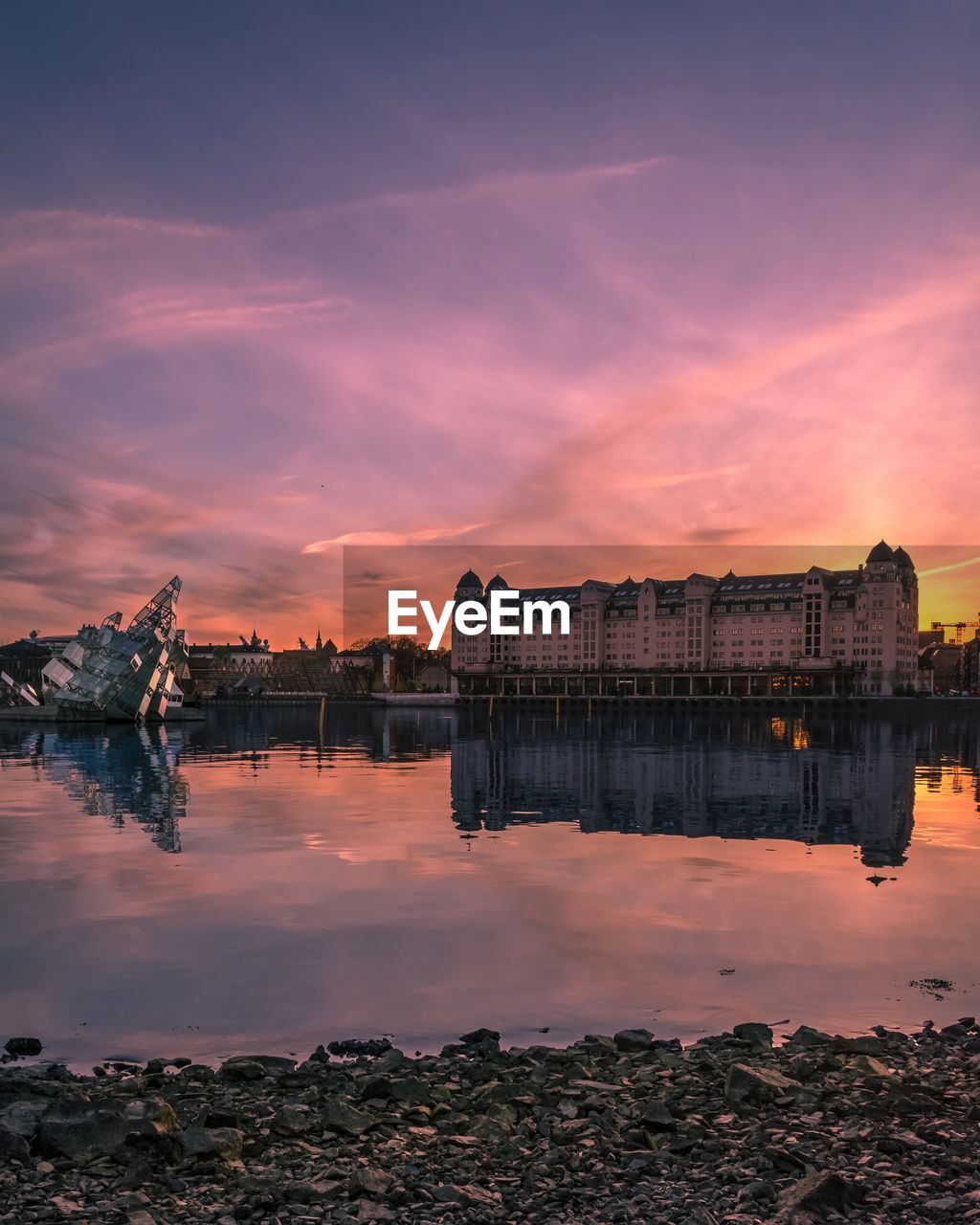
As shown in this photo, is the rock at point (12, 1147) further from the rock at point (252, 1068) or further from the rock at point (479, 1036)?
the rock at point (479, 1036)

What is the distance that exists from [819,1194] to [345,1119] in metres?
4.86

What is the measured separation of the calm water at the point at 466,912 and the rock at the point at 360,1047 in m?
0.46

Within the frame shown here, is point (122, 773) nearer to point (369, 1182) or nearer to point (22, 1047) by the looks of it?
point (22, 1047)

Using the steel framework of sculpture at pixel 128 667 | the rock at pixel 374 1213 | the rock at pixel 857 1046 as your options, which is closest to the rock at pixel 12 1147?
the rock at pixel 374 1213

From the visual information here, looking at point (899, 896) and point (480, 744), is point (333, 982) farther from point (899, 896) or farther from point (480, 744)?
point (480, 744)

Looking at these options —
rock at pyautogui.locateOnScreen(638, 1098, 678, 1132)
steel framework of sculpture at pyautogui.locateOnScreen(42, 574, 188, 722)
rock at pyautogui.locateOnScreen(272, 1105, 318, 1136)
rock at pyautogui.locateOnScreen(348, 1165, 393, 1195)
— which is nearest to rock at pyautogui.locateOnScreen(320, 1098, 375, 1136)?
rock at pyautogui.locateOnScreen(272, 1105, 318, 1136)

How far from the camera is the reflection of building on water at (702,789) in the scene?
3778 centimetres

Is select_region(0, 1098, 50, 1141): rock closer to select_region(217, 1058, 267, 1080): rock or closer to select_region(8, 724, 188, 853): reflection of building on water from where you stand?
select_region(217, 1058, 267, 1080): rock

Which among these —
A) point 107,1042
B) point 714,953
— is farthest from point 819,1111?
point 107,1042

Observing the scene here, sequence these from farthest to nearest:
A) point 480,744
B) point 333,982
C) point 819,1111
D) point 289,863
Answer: point 480,744, point 289,863, point 333,982, point 819,1111

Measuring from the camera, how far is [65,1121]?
10664 mm

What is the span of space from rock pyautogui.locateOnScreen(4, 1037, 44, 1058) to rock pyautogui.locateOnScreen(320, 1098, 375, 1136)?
509cm

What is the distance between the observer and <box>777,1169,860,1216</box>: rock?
921cm

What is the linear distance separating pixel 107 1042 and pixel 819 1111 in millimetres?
9437
